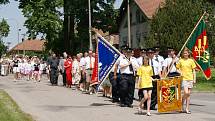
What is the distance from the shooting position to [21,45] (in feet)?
534

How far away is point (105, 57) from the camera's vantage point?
1802cm

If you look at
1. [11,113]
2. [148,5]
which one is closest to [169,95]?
[11,113]

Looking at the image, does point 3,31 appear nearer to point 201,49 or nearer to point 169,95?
point 201,49

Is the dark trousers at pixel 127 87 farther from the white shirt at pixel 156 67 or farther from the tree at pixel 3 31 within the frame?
the tree at pixel 3 31

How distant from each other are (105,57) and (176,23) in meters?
22.1

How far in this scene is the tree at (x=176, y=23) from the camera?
3841 cm

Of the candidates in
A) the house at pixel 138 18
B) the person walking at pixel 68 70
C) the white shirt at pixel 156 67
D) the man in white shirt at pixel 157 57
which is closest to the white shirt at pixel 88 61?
the person walking at pixel 68 70

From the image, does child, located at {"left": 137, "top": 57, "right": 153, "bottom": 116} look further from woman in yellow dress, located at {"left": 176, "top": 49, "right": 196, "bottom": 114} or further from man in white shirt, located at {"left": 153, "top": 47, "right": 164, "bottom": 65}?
man in white shirt, located at {"left": 153, "top": 47, "right": 164, "bottom": 65}

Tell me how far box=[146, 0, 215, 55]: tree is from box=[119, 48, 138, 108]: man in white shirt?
828 inches

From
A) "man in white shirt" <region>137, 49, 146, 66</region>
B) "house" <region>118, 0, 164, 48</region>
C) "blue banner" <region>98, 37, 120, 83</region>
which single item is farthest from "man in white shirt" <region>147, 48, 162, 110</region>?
"house" <region>118, 0, 164, 48</region>

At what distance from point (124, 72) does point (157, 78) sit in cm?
130

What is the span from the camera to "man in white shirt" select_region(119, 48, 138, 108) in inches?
673

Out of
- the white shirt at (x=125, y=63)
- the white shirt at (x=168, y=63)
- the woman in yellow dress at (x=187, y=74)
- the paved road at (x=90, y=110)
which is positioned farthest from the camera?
the white shirt at (x=125, y=63)

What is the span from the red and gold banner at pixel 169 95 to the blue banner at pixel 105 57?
110 inches
